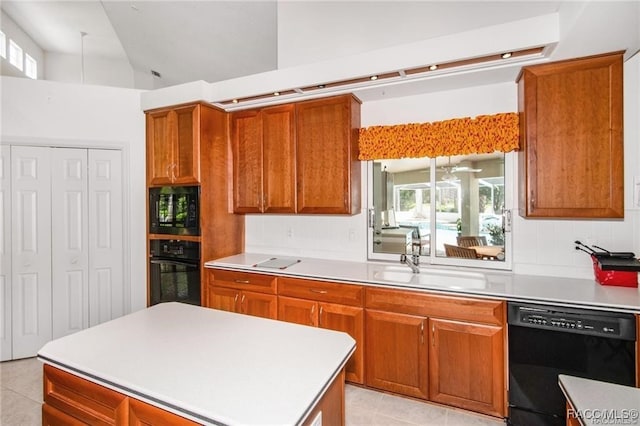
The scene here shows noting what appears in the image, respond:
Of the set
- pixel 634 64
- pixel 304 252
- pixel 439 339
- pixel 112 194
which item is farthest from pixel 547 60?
pixel 112 194

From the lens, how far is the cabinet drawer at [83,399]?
107 centimetres

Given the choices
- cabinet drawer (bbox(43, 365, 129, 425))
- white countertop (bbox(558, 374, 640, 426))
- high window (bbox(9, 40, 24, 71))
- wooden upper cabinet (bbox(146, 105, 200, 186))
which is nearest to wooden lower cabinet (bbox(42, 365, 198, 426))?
cabinet drawer (bbox(43, 365, 129, 425))

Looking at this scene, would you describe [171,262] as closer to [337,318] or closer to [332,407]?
[337,318]

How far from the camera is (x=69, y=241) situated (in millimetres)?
3182

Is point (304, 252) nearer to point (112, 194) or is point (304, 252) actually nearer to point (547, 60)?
point (112, 194)

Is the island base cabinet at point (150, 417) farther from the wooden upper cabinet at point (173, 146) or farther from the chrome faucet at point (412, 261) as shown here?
the wooden upper cabinet at point (173, 146)

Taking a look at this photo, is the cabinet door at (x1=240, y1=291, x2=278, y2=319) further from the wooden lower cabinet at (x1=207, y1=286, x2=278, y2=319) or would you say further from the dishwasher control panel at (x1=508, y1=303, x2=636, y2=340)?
the dishwasher control panel at (x1=508, y1=303, x2=636, y2=340)

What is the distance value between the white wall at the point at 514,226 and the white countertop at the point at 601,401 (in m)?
1.62

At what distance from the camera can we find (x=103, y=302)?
3.31m

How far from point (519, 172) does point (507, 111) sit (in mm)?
504

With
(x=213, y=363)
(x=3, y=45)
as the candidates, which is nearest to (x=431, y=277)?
(x=213, y=363)

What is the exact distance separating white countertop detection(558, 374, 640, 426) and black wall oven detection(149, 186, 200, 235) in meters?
2.87

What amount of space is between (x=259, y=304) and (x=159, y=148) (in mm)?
1921

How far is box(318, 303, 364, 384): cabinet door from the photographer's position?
7.86 feet
